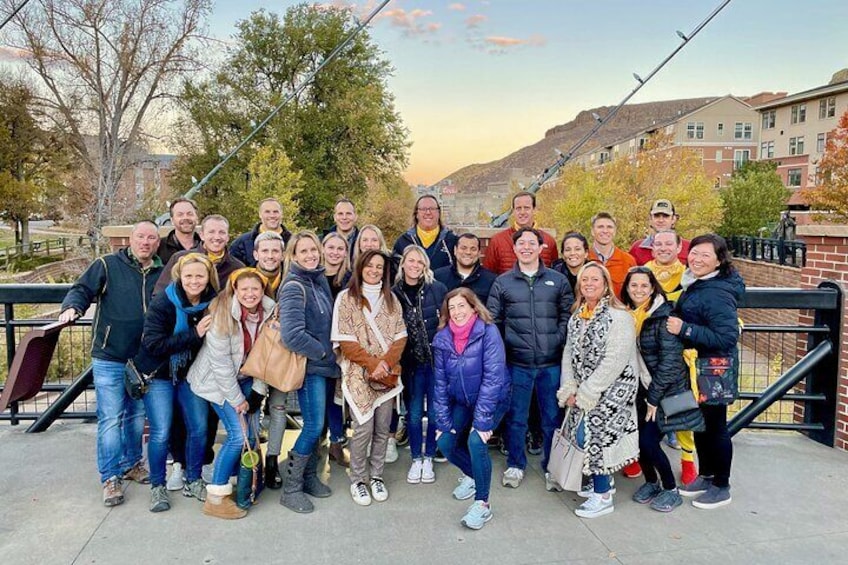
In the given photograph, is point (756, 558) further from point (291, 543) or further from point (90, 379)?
point (90, 379)

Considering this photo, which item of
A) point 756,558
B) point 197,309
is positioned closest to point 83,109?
point 197,309

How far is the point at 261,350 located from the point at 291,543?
112 cm

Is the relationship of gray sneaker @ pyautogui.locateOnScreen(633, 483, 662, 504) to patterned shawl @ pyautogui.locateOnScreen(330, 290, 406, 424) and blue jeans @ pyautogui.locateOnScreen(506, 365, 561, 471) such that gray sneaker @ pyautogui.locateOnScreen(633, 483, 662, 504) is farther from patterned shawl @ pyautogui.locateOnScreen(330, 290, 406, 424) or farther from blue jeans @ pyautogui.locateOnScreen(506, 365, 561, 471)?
patterned shawl @ pyautogui.locateOnScreen(330, 290, 406, 424)

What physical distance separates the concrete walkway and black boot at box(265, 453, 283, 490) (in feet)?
0.34

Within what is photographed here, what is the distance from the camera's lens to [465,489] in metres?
3.82

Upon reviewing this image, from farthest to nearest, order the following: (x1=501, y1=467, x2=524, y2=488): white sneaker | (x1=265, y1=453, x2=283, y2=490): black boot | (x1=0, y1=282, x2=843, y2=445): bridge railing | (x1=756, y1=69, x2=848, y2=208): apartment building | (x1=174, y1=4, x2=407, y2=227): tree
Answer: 1. (x1=756, y1=69, x2=848, y2=208): apartment building
2. (x1=174, y1=4, x2=407, y2=227): tree
3. (x1=0, y1=282, x2=843, y2=445): bridge railing
4. (x1=501, y1=467, x2=524, y2=488): white sneaker
5. (x1=265, y1=453, x2=283, y2=490): black boot

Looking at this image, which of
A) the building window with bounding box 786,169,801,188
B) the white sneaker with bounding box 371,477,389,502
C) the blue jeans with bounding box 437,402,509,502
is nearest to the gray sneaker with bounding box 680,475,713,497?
the blue jeans with bounding box 437,402,509,502

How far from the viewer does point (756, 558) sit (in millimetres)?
3145

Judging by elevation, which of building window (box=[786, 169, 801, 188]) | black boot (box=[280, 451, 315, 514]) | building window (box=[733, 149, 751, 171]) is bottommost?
black boot (box=[280, 451, 315, 514])

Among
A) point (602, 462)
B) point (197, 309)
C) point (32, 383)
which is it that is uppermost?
point (197, 309)

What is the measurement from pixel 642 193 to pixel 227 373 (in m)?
28.8

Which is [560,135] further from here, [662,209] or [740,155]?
[662,209]

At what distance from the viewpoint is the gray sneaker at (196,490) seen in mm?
3701

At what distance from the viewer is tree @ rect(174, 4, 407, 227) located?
32.7 m
